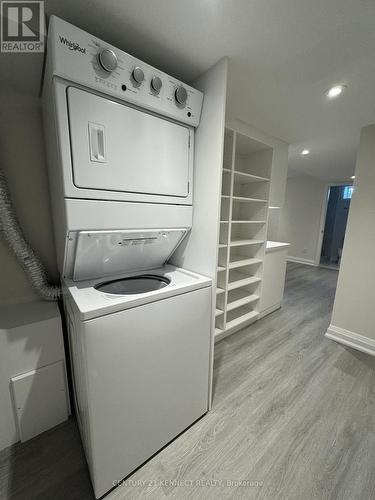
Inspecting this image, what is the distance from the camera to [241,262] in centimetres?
232

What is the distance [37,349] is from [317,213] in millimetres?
6341

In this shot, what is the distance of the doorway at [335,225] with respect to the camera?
18.1ft

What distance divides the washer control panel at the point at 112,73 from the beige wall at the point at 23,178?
0.56 metres

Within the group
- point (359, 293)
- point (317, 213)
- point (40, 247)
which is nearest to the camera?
point (40, 247)

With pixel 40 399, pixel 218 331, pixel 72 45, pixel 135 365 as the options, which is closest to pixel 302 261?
pixel 218 331

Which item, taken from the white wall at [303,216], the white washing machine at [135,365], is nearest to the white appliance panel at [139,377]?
the white washing machine at [135,365]

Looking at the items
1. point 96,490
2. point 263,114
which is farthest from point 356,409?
point 263,114

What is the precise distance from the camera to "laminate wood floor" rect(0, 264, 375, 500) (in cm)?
103

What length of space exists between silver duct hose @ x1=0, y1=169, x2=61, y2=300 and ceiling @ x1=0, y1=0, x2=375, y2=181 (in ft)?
2.48

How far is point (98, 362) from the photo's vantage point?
857 millimetres

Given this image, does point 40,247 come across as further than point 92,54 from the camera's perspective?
Yes

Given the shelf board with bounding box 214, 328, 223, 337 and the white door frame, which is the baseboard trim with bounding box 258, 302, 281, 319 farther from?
the white door frame

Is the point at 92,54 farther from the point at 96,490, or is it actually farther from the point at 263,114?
the point at 96,490

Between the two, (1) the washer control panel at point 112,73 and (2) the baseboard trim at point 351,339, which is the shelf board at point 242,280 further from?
(1) the washer control panel at point 112,73
